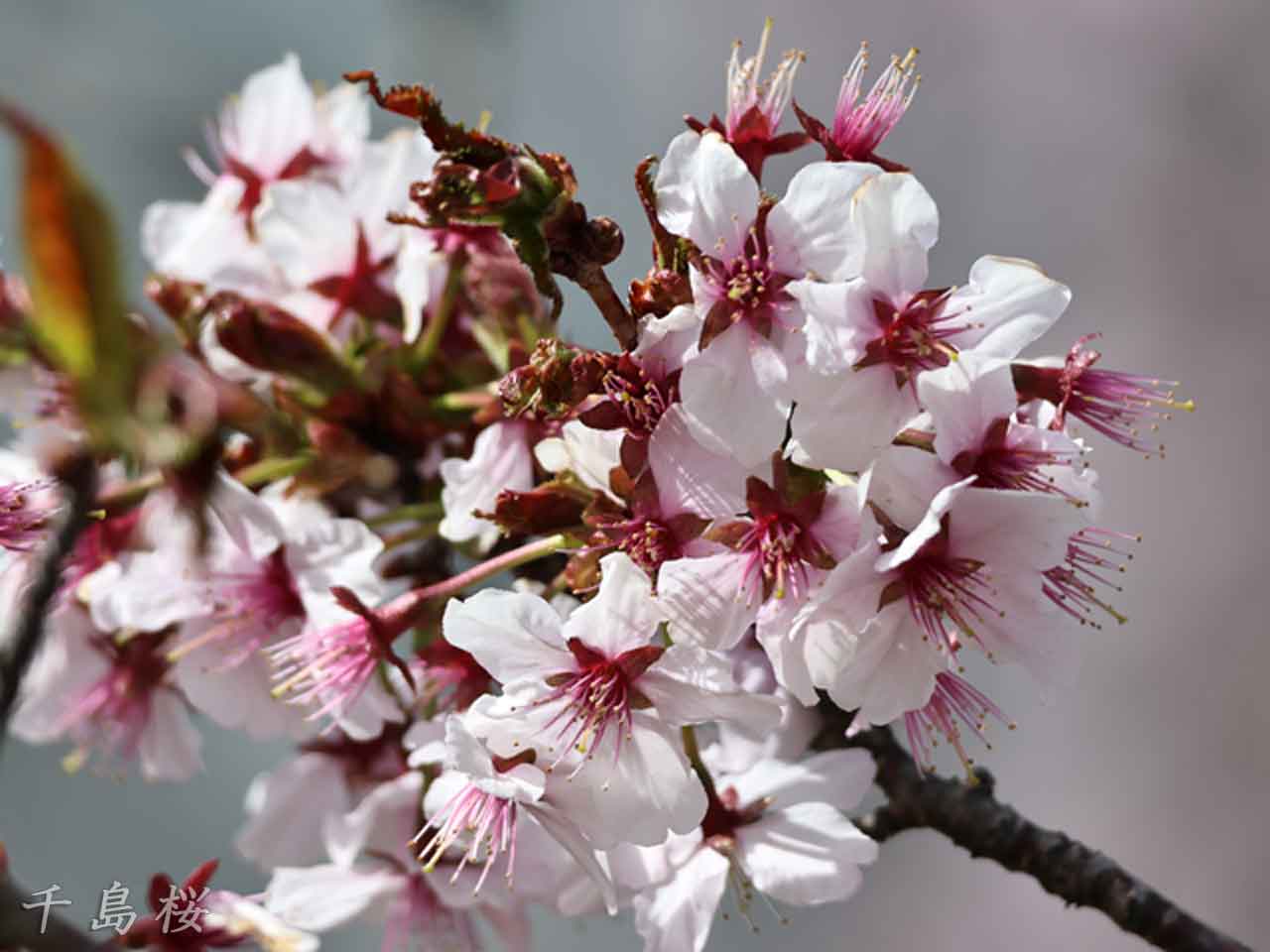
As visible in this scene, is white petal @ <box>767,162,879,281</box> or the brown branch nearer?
white petal @ <box>767,162,879,281</box>

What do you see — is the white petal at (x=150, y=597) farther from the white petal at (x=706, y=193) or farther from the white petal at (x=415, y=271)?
the white petal at (x=706, y=193)

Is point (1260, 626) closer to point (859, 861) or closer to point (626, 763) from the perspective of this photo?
point (859, 861)

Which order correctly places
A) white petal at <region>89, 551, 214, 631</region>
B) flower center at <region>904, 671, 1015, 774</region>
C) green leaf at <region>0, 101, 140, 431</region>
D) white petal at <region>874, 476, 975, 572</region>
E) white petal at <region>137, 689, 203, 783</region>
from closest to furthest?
1. green leaf at <region>0, 101, 140, 431</region>
2. white petal at <region>874, 476, 975, 572</region>
3. flower center at <region>904, 671, 1015, 774</region>
4. white petal at <region>89, 551, 214, 631</region>
5. white petal at <region>137, 689, 203, 783</region>

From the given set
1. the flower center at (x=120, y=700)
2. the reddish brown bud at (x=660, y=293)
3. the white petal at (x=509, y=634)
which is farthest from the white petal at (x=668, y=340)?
the flower center at (x=120, y=700)

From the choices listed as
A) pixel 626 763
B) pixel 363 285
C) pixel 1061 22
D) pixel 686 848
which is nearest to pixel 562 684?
pixel 626 763

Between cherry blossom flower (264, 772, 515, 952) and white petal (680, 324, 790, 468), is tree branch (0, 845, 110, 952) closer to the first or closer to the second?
white petal (680, 324, 790, 468)

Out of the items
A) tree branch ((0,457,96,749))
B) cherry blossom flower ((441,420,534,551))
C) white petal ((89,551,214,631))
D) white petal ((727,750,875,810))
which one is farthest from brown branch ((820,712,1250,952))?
tree branch ((0,457,96,749))
